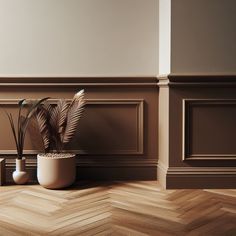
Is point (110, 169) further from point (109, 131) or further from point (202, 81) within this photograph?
point (202, 81)

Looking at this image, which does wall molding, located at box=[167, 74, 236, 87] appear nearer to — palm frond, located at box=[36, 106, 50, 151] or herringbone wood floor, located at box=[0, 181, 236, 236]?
herringbone wood floor, located at box=[0, 181, 236, 236]

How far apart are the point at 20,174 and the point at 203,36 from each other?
1172 millimetres

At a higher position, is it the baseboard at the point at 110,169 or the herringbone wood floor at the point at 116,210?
the baseboard at the point at 110,169

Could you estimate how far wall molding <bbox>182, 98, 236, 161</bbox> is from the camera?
6.84 ft

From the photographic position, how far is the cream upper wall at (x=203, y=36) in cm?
204

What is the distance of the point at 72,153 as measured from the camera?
221 centimetres

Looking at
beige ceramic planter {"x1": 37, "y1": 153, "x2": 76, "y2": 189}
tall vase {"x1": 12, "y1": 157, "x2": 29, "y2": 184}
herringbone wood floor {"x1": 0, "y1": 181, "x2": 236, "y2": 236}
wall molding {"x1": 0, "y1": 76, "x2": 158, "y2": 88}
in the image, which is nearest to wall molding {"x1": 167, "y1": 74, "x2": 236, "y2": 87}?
wall molding {"x1": 0, "y1": 76, "x2": 158, "y2": 88}

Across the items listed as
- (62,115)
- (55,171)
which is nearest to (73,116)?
(62,115)

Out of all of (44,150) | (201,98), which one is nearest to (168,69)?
(201,98)

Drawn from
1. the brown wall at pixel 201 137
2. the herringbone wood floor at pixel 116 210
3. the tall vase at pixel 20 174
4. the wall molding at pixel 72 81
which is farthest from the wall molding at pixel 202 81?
the tall vase at pixel 20 174

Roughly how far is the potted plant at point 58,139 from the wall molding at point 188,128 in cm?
53

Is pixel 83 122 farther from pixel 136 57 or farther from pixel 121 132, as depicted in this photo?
pixel 136 57

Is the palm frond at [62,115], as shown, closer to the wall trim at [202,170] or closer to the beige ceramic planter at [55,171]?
the beige ceramic planter at [55,171]

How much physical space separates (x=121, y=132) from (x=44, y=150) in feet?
1.42
